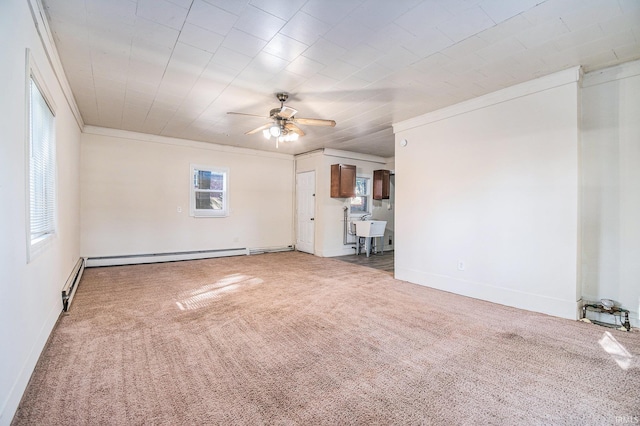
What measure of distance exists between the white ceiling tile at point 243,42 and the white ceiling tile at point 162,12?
0.37 m

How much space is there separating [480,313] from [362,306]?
132 cm

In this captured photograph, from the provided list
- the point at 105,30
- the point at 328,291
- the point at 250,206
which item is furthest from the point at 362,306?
the point at 250,206

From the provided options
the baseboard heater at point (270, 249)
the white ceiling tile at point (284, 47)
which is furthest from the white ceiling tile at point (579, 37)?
the baseboard heater at point (270, 249)

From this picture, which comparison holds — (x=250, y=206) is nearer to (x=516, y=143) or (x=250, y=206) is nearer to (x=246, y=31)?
(x=246, y=31)

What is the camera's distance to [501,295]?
355 centimetres

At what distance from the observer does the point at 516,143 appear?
135 inches

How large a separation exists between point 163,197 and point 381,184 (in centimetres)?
516

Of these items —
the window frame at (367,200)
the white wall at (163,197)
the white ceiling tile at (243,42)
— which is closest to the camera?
the white ceiling tile at (243,42)

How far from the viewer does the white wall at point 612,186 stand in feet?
9.37

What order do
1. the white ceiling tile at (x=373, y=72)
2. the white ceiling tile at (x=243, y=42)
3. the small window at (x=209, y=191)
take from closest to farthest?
the white ceiling tile at (x=243, y=42)
the white ceiling tile at (x=373, y=72)
the small window at (x=209, y=191)

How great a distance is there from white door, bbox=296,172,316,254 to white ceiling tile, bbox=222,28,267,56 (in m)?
4.54

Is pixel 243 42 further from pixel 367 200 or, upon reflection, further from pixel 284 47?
pixel 367 200

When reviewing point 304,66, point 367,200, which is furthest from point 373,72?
point 367,200

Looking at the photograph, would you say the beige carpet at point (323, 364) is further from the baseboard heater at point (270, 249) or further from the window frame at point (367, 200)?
the window frame at point (367, 200)
